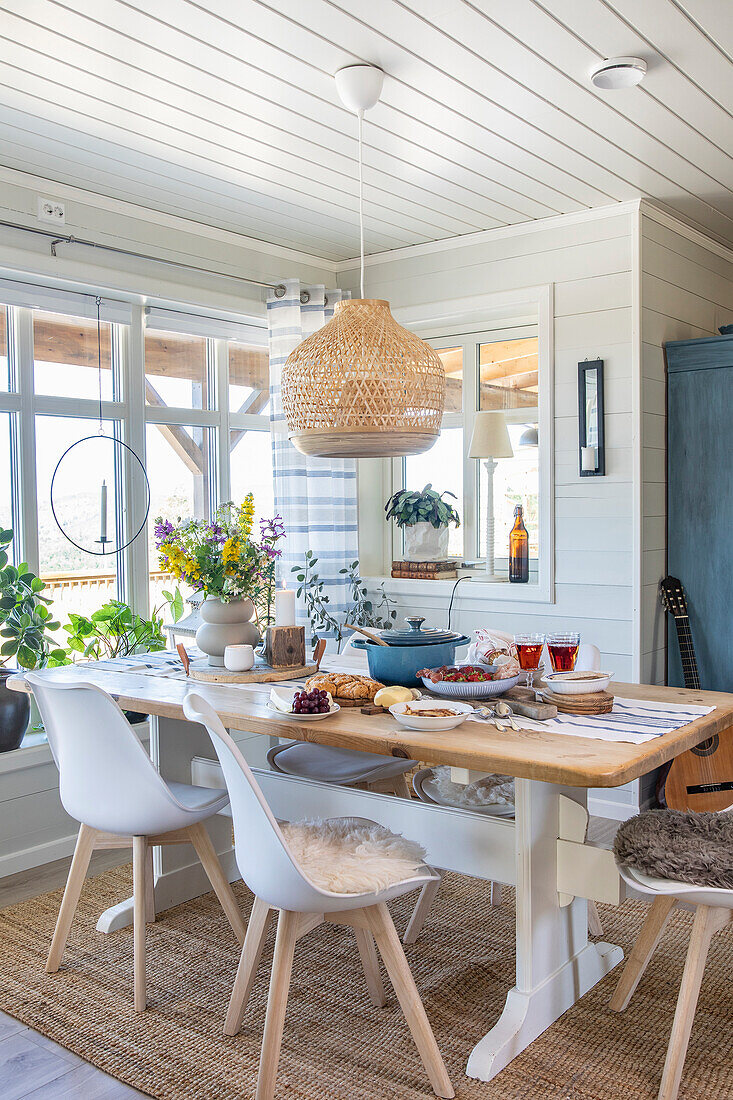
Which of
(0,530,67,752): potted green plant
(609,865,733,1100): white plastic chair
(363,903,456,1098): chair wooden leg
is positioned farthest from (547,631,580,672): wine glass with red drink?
(0,530,67,752): potted green plant

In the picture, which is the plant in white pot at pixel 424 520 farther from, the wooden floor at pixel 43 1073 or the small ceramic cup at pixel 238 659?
the wooden floor at pixel 43 1073

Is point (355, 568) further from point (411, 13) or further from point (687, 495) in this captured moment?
point (411, 13)

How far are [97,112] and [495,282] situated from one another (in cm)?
196

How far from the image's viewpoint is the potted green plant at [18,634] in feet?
11.0

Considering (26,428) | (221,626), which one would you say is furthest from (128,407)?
(221,626)

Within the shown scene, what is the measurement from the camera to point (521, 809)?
209cm

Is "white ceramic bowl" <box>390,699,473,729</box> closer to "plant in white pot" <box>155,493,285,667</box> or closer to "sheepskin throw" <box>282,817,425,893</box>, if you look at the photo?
"sheepskin throw" <box>282,817,425,893</box>

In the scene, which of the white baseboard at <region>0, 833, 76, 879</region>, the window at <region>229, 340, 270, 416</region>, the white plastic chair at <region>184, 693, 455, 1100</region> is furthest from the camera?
the window at <region>229, 340, 270, 416</region>

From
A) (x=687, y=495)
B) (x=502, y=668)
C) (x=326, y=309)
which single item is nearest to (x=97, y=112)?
(x=326, y=309)

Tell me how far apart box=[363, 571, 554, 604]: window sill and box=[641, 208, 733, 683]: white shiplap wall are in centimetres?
47

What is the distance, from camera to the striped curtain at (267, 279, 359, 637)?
4320 mm

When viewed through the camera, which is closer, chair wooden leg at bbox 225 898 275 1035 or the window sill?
chair wooden leg at bbox 225 898 275 1035

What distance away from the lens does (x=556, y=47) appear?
248 centimetres

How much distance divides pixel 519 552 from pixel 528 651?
1758 mm
